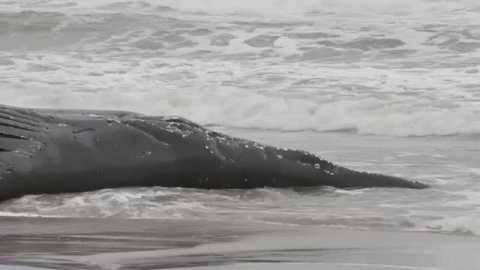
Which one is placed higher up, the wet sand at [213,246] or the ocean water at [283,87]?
the ocean water at [283,87]

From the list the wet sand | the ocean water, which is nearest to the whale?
the ocean water

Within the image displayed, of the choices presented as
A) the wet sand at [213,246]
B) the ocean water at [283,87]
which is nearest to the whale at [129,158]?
A: the ocean water at [283,87]

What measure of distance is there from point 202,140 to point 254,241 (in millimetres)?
1022

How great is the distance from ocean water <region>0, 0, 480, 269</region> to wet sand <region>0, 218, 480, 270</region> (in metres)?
0.08

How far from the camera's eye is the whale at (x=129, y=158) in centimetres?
474

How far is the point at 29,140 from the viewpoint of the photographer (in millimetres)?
4777

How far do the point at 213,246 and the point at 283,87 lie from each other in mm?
6752

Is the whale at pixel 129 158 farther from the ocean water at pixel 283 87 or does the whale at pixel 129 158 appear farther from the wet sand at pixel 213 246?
the wet sand at pixel 213 246

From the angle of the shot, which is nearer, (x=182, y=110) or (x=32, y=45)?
(x=182, y=110)

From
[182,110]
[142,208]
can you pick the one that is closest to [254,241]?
[142,208]

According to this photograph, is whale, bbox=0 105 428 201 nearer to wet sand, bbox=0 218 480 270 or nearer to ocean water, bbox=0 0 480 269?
ocean water, bbox=0 0 480 269

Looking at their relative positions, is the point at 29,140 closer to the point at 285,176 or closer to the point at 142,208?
the point at 142,208

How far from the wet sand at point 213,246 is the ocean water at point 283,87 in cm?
8

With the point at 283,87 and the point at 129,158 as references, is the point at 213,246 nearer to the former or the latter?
the point at 129,158
